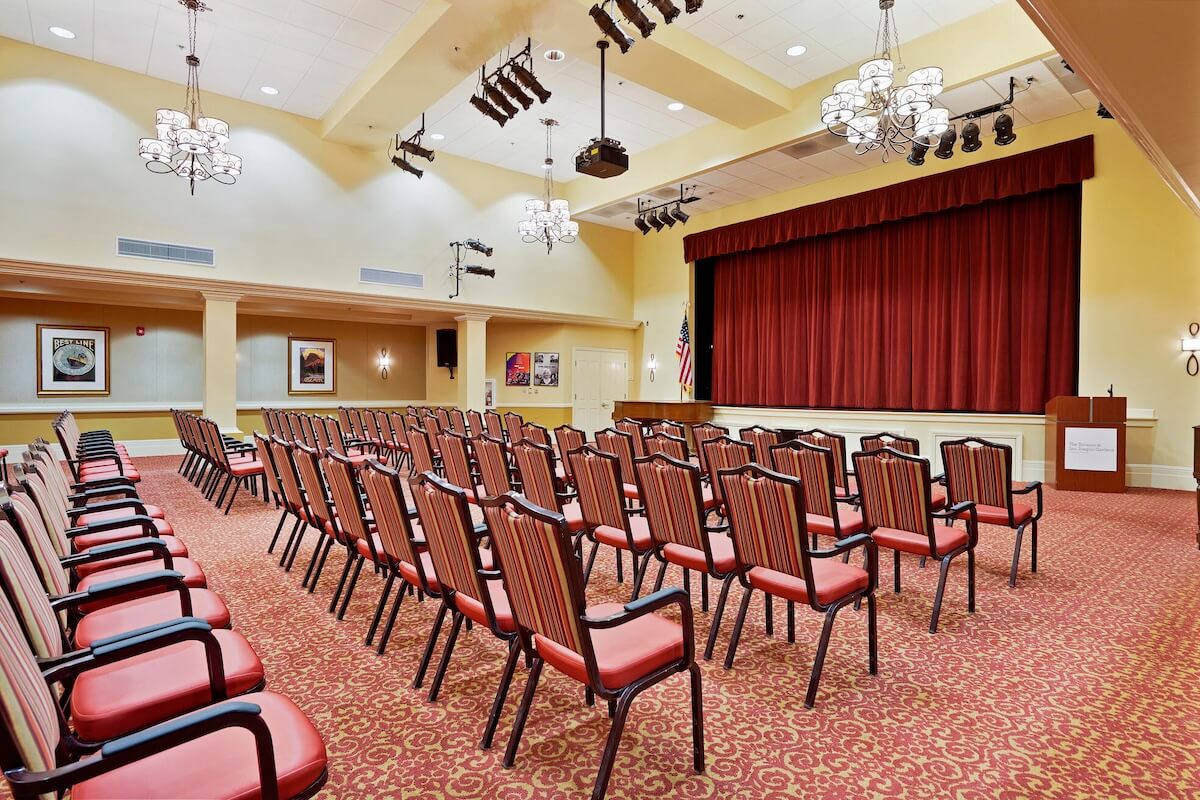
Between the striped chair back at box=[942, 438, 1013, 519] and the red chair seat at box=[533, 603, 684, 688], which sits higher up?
the striped chair back at box=[942, 438, 1013, 519]

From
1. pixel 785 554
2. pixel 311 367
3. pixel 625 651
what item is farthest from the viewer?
pixel 311 367

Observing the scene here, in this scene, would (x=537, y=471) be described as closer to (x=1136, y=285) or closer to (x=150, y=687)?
(x=150, y=687)

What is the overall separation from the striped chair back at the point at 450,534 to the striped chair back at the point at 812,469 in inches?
80.9

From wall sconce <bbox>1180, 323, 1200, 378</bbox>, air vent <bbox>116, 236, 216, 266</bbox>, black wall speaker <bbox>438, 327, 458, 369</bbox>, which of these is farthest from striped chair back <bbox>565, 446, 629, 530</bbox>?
black wall speaker <bbox>438, 327, 458, 369</bbox>

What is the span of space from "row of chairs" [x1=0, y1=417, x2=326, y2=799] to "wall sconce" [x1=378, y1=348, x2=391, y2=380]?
1233 centimetres

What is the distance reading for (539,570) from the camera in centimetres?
194

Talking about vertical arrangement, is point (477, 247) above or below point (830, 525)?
above

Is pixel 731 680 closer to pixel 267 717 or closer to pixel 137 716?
pixel 267 717

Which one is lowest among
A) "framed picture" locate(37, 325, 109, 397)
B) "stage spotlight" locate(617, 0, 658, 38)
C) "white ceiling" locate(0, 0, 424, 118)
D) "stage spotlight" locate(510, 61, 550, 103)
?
"framed picture" locate(37, 325, 109, 397)

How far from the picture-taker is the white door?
1468cm

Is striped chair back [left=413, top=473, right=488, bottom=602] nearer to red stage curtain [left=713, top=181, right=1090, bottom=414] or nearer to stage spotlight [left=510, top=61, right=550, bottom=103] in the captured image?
stage spotlight [left=510, top=61, right=550, bottom=103]

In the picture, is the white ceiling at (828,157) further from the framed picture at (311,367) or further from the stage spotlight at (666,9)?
the framed picture at (311,367)

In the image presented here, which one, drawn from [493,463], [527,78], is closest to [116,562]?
[493,463]

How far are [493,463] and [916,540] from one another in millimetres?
2765
